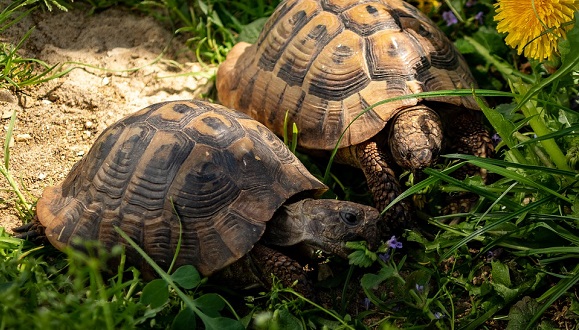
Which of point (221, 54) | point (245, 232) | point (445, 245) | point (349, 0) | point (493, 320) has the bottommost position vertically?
point (493, 320)

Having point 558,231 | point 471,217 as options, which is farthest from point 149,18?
point 558,231

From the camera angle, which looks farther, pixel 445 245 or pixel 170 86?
pixel 170 86

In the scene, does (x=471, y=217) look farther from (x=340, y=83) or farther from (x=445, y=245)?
(x=340, y=83)

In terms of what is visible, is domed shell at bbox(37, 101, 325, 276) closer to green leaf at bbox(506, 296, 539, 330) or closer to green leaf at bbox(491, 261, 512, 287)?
green leaf at bbox(491, 261, 512, 287)

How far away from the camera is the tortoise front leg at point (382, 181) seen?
142 inches

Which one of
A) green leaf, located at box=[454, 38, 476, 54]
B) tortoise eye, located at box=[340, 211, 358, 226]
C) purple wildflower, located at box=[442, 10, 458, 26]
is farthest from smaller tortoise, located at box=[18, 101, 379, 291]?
purple wildflower, located at box=[442, 10, 458, 26]

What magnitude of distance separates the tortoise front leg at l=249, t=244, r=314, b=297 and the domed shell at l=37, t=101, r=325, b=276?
0.16 m

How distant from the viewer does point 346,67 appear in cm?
390

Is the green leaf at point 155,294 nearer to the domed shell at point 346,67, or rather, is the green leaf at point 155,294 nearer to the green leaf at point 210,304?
the green leaf at point 210,304

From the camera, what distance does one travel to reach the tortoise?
3.75 metres

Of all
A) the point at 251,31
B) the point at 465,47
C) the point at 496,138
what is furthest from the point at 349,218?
the point at 251,31

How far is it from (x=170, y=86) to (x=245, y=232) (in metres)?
1.91

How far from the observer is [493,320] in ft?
10.6

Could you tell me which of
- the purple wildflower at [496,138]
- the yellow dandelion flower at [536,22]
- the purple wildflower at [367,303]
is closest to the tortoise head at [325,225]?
the purple wildflower at [367,303]
